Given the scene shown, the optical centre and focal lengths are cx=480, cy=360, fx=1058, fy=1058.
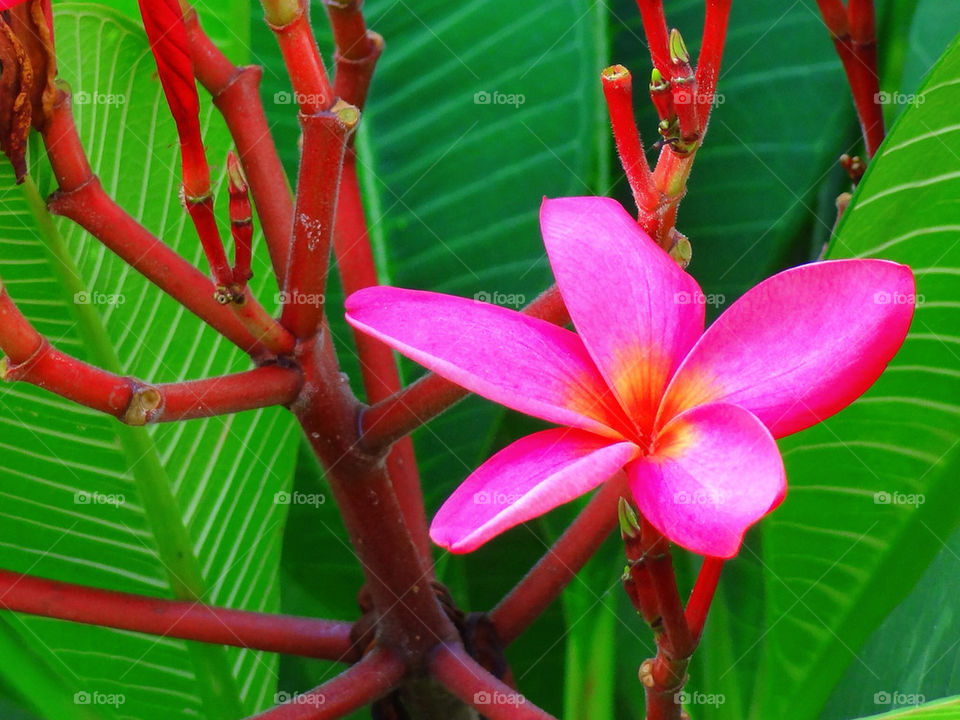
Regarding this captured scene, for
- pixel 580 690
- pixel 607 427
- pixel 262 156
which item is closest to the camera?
pixel 607 427

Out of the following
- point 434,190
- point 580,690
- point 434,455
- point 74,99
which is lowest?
point 580,690

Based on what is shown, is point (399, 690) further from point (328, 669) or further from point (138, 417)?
point (138, 417)

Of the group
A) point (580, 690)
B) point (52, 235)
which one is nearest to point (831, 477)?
point (580, 690)

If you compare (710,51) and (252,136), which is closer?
(710,51)

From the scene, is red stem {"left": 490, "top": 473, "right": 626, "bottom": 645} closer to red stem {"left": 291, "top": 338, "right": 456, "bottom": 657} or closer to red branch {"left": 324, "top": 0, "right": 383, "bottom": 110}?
red stem {"left": 291, "top": 338, "right": 456, "bottom": 657}

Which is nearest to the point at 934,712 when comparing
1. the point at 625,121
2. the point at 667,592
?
the point at 667,592

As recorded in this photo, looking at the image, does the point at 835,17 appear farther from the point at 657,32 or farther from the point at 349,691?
the point at 349,691
